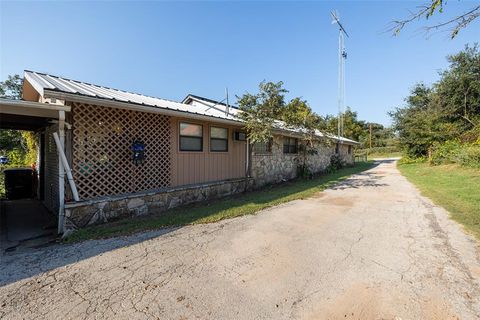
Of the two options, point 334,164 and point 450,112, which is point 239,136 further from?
point 450,112

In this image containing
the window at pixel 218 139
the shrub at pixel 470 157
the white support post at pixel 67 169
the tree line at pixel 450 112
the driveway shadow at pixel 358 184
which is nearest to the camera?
the white support post at pixel 67 169

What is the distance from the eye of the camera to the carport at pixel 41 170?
446cm

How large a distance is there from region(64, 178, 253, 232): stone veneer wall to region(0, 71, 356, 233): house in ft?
0.06

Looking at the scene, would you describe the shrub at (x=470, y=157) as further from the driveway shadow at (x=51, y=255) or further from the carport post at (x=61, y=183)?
the carport post at (x=61, y=183)

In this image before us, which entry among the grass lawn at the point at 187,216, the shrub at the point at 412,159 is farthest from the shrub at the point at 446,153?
the grass lawn at the point at 187,216

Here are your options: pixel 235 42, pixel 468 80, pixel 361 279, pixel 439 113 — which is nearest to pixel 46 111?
pixel 361 279

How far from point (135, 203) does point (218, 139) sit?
382 cm

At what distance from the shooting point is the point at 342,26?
21.7 meters

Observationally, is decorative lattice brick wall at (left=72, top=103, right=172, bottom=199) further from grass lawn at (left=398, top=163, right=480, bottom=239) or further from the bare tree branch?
grass lawn at (left=398, top=163, right=480, bottom=239)

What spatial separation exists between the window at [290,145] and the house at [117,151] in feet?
12.2

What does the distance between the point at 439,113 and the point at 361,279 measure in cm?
2673

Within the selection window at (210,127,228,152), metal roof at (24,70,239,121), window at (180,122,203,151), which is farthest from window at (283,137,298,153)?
metal roof at (24,70,239,121)

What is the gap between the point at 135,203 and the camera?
19.0ft

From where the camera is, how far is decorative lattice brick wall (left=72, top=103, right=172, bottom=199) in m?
5.32
